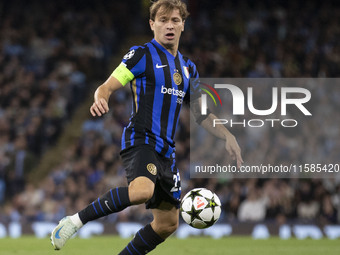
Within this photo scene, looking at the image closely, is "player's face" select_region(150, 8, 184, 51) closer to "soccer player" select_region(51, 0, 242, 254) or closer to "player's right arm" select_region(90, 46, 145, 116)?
"soccer player" select_region(51, 0, 242, 254)

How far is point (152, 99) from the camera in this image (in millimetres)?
5461

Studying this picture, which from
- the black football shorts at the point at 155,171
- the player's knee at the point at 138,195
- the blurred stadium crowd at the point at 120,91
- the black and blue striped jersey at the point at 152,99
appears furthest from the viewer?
the blurred stadium crowd at the point at 120,91

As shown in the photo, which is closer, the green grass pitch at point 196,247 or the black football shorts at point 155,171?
the black football shorts at point 155,171

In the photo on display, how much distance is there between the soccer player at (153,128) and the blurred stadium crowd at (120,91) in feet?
23.3

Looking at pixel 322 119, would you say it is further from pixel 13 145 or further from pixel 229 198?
pixel 13 145

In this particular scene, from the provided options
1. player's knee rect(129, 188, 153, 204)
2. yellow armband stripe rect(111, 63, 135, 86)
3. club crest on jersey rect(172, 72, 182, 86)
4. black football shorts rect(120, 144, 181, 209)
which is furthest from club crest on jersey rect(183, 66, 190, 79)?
player's knee rect(129, 188, 153, 204)

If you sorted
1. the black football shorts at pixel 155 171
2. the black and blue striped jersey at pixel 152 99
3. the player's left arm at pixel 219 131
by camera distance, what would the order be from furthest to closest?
the player's left arm at pixel 219 131 < the black and blue striped jersey at pixel 152 99 < the black football shorts at pixel 155 171

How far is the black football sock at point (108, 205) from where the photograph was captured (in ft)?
16.4

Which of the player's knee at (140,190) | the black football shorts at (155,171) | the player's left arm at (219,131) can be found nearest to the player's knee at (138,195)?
the player's knee at (140,190)

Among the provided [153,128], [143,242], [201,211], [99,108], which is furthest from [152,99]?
[143,242]

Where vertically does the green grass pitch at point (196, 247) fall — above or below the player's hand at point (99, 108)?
below

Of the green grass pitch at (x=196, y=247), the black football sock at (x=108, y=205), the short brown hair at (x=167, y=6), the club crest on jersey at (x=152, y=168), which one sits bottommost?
the green grass pitch at (x=196, y=247)

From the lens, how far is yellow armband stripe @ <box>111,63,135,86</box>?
5.24 m
